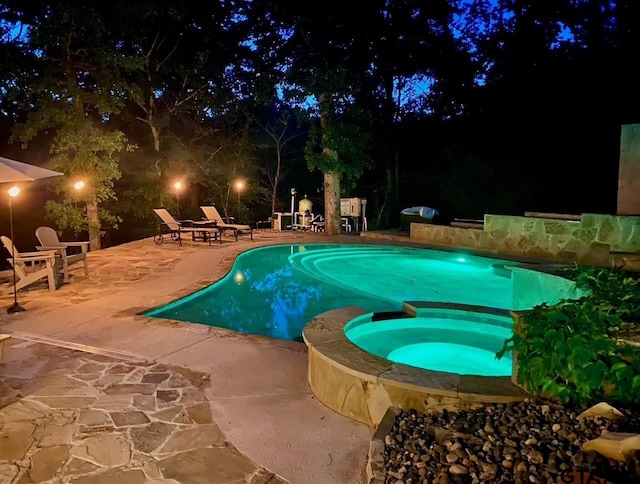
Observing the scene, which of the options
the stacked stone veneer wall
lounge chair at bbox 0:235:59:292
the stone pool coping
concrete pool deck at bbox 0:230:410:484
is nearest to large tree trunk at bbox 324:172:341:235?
the stacked stone veneer wall

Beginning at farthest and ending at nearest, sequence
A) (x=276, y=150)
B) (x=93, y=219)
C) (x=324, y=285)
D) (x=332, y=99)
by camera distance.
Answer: (x=276, y=150)
(x=332, y=99)
(x=93, y=219)
(x=324, y=285)

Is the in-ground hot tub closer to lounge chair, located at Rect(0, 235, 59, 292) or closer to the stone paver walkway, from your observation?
the stone paver walkway

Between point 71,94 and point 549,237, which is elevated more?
point 71,94

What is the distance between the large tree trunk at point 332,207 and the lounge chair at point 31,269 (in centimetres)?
881

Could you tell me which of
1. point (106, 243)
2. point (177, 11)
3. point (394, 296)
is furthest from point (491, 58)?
point (106, 243)

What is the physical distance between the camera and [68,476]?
2553mm

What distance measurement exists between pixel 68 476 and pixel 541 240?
9864 millimetres

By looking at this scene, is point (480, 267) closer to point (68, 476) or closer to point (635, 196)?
point (635, 196)

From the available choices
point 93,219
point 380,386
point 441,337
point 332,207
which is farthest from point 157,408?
point 332,207

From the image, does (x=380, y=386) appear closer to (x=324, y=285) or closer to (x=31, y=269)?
(x=324, y=285)

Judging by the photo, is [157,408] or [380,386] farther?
[157,408]

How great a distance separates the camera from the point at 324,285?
862cm

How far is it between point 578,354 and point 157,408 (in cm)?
274

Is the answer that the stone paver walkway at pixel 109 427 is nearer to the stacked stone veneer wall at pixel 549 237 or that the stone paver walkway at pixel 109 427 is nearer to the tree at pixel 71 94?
the stacked stone veneer wall at pixel 549 237
